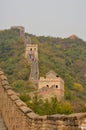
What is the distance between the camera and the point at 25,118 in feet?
35.5

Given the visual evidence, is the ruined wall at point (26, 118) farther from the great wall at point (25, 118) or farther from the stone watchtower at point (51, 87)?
the stone watchtower at point (51, 87)

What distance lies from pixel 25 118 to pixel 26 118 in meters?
0.14

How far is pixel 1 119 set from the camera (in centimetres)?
1570

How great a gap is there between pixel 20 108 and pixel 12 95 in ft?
6.96

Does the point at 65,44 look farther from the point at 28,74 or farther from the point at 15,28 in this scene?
the point at 28,74

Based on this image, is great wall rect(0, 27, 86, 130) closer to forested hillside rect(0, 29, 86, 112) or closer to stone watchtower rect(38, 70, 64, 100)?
forested hillside rect(0, 29, 86, 112)

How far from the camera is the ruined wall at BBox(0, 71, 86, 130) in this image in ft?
25.8

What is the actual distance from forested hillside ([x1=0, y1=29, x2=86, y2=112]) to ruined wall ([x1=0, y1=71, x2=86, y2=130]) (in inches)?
2422

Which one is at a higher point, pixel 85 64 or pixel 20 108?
pixel 20 108

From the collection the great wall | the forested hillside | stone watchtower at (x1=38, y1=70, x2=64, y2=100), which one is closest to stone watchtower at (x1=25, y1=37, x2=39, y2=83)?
the forested hillside

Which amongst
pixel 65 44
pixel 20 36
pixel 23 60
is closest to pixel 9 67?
pixel 23 60

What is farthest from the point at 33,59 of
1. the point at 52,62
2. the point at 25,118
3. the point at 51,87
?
the point at 25,118

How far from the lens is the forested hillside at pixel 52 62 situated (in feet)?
343

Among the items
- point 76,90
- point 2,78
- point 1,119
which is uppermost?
point 2,78
